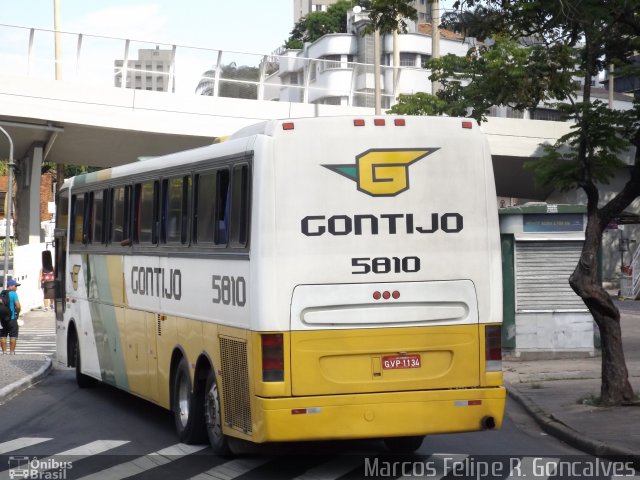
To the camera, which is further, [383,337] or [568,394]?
[568,394]

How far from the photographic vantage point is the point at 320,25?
117938mm

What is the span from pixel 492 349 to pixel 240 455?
2806 millimetres

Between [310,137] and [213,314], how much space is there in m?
2.23

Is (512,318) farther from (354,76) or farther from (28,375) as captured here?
(354,76)

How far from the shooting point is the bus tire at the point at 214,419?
40.1 ft

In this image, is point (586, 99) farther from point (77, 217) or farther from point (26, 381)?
point (26, 381)

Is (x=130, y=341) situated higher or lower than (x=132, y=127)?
lower

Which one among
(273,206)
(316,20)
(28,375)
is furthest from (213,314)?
(316,20)

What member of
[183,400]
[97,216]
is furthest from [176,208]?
[97,216]

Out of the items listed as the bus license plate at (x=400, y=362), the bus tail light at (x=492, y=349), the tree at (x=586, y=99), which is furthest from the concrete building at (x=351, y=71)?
the bus license plate at (x=400, y=362)

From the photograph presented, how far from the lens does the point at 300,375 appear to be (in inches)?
426

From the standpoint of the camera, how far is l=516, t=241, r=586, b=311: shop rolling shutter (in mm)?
22391

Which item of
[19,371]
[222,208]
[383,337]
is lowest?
[19,371]

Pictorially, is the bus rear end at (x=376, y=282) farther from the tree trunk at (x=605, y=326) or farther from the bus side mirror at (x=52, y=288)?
the bus side mirror at (x=52, y=288)
